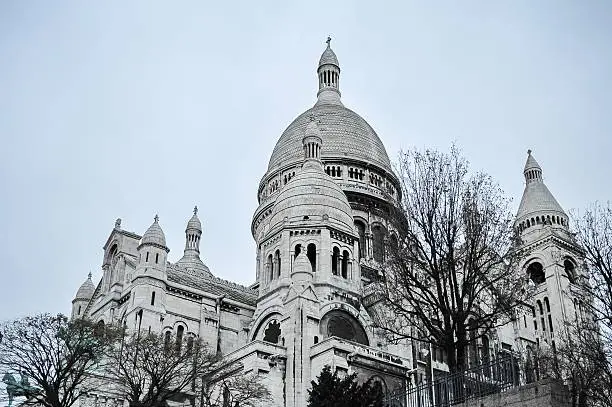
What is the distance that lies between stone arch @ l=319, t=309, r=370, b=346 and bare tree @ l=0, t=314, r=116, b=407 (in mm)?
16057

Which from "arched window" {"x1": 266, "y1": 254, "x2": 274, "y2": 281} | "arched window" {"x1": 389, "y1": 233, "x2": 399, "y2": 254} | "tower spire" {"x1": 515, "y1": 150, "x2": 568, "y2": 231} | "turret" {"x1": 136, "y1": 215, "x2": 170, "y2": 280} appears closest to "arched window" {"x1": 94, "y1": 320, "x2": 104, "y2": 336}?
"turret" {"x1": 136, "y1": 215, "x2": 170, "y2": 280}

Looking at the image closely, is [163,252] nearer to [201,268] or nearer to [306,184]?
[306,184]

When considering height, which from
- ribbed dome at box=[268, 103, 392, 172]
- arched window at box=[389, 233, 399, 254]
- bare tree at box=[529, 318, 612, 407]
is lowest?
bare tree at box=[529, 318, 612, 407]

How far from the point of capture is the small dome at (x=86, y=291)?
58906mm

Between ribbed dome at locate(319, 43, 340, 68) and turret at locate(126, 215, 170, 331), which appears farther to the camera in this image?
ribbed dome at locate(319, 43, 340, 68)

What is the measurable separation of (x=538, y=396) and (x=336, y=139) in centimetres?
5261

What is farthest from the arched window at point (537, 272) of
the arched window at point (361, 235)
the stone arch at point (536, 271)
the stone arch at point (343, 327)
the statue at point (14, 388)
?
the statue at point (14, 388)

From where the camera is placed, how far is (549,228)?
71000 millimetres

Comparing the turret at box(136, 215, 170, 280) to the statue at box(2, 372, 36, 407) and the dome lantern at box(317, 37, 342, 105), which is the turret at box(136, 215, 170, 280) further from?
the dome lantern at box(317, 37, 342, 105)

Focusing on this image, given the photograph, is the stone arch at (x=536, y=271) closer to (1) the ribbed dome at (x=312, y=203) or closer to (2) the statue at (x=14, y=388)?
(1) the ribbed dome at (x=312, y=203)

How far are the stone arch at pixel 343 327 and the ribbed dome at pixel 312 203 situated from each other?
707cm

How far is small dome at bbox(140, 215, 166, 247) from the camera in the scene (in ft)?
169

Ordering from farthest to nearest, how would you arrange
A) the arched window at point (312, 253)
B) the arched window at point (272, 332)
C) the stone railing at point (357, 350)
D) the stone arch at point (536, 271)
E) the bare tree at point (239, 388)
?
1. the stone arch at point (536, 271)
2. the arched window at point (312, 253)
3. the arched window at point (272, 332)
4. the stone railing at point (357, 350)
5. the bare tree at point (239, 388)

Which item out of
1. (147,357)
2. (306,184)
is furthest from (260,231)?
(147,357)
